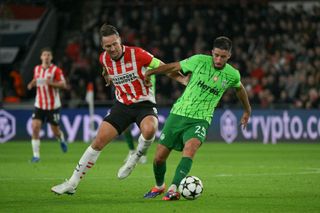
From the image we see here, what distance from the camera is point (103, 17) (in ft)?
102

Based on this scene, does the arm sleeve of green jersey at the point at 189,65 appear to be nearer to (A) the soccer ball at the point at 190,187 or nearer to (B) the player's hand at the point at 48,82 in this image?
(A) the soccer ball at the point at 190,187

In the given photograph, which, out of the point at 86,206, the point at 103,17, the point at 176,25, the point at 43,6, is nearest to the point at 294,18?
the point at 176,25

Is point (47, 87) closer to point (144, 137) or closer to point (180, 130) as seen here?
point (144, 137)

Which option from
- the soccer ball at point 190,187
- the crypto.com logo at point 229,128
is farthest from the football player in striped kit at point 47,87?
the soccer ball at point 190,187

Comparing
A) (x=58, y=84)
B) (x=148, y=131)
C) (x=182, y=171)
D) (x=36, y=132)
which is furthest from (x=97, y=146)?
(x=58, y=84)

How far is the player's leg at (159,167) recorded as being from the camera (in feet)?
36.3

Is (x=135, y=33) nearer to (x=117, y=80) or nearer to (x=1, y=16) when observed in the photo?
(x=1, y=16)

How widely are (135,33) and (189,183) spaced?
2010 centimetres

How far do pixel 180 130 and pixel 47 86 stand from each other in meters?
9.17

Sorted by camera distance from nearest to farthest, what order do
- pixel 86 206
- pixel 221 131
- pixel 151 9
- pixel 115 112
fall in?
pixel 86 206, pixel 115 112, pixel 221 131, pixel 151 9

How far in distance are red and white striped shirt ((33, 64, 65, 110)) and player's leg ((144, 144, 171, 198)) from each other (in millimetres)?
8577

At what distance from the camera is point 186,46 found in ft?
96.2

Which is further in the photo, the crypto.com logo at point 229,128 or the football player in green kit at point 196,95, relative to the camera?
the crypto.com logo at point 229,128

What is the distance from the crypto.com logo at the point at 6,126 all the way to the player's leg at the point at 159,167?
49.1ft
